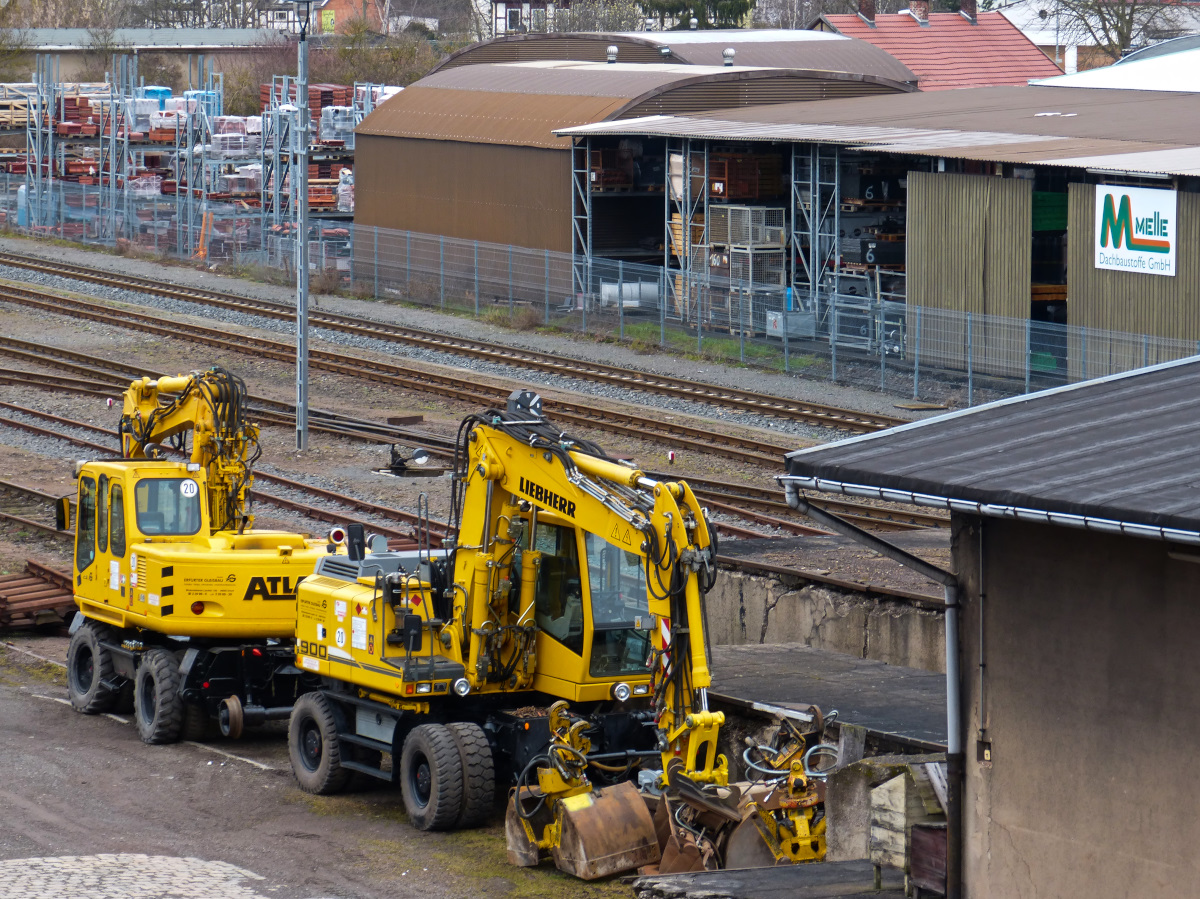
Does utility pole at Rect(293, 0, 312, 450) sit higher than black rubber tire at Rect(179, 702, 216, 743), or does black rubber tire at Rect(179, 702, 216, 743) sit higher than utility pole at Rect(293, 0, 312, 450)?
utility pole at Rect(293, 0, 312, 450)

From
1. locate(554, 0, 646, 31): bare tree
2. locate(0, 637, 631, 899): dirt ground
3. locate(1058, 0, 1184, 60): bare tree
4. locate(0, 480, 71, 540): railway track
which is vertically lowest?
locate(0, 637, 631, 899): dirt ground

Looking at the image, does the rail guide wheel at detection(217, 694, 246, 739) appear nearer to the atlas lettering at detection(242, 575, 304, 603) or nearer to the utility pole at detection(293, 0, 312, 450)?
the atlas lettering at detection(242, 575, 304, 603)

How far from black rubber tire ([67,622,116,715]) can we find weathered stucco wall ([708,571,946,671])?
6292 mm

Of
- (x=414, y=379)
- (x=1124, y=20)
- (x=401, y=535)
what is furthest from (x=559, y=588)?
(x=1124, y=20)

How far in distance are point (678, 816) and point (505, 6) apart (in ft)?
348

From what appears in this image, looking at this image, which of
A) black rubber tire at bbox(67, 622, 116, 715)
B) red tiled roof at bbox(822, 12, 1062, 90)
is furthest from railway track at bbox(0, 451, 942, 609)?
red tiled roof at bbox(822, 12, 1062, 90)

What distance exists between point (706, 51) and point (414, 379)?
87.6 feet

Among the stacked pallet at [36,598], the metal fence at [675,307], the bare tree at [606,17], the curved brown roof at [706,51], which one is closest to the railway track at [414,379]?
the metal fence at [675,307]

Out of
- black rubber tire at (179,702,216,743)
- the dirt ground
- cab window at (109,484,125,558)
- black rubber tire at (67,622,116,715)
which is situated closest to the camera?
the dirt ground

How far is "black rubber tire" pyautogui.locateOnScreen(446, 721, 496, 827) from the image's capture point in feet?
39.6

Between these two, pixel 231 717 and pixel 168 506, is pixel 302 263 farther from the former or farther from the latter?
pixel 231 717

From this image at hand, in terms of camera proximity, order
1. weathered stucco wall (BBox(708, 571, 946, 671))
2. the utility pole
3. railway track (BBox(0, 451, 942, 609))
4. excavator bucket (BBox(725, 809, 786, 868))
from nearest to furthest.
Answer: excavator bucket (BBox(725, 809, 786, 868)) → weathered stucco wall (BBox(708, 571, 946, 671)) → railway track (BBox(0, 451, 942, 609)) → the utility pole

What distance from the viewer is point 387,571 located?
43.0 ft

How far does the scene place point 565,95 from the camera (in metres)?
45.2
